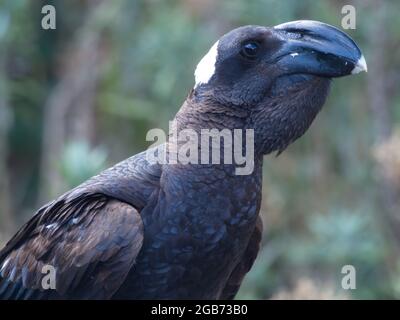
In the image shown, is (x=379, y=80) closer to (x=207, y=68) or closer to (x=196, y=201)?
(x=207, y=68)

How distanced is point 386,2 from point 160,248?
544 centimetres

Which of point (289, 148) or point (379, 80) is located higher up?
point (379, 80)

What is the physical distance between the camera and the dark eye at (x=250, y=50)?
4504mm

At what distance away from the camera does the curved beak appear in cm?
438

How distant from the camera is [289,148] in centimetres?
925

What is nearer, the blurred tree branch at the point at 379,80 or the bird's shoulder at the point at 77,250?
the bird's shoulder at the point at 77,250

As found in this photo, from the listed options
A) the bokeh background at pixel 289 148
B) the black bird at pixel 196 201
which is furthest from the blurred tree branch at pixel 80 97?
the black bird at pixel 196 201

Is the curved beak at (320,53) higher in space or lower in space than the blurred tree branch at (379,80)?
lower

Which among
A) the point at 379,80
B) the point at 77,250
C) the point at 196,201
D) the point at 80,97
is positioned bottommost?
the point at 77,250

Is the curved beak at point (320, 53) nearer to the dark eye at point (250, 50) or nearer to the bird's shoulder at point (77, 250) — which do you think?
the dark eye at point (250, 50)

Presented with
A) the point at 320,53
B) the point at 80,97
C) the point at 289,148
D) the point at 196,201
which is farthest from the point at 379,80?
the point at 196,201

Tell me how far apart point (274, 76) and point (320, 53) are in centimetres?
26

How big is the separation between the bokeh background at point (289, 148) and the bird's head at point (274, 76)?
5.85 feet

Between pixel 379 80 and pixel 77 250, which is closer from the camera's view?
pixel 77 250
